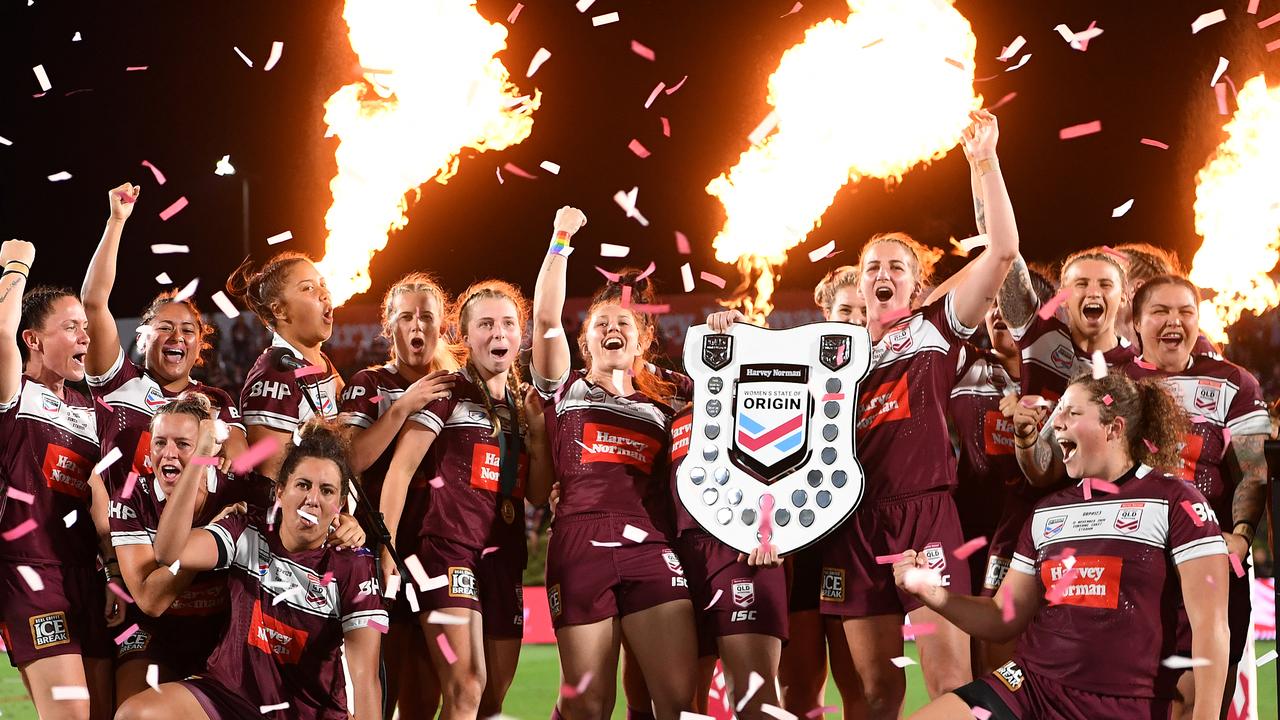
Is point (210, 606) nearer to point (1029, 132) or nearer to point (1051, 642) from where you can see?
point (1051, 642)

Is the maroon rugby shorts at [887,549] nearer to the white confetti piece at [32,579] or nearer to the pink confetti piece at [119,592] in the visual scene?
the pink confetti piece at [119,592]

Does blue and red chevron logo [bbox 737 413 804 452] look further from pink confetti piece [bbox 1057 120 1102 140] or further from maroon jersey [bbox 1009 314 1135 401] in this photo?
pink confetti piece [bbox 1057 120 1102 140]

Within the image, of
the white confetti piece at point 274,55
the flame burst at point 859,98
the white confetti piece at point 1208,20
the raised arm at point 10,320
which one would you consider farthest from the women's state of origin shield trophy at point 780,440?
the white confetti piece at point 274,55

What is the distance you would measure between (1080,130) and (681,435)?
10.5 metres

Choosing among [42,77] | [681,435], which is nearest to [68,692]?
[681,435]

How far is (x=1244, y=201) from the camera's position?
10.2 metres

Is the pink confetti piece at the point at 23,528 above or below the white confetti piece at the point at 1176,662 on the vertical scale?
above

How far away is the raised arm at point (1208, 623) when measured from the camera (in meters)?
3.58

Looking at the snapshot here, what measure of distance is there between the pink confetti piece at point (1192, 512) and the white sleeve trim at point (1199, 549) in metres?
0.05

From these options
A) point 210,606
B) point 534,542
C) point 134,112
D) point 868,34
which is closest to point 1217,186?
point 868,34

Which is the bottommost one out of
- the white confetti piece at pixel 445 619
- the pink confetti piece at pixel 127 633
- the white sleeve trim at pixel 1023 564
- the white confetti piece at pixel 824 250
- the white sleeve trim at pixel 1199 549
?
the white confetti piece at pixel 445 619

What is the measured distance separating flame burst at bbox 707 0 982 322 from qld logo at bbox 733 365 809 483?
4490mm

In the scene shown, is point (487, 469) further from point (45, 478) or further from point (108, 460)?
point (45, 478)

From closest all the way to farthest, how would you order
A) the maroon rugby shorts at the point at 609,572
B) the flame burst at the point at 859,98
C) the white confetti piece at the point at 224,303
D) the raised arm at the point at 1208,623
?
the raised arm at the point at 1208,623
the maroon rugby shorts at the point at 609,572
the white confetti piece at the point at 224,303
the flame burst at the point at 859,98
